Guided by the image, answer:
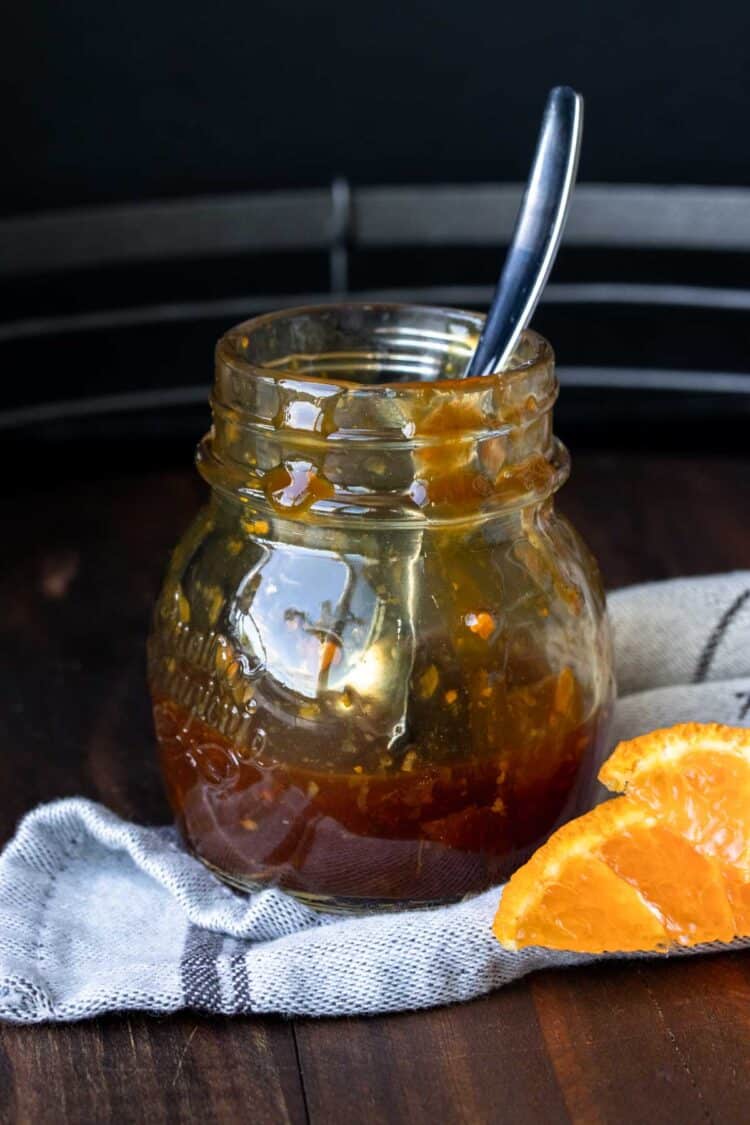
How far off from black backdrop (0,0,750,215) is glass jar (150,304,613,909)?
4.90ft

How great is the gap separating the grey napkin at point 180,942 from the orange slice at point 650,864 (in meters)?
0.03

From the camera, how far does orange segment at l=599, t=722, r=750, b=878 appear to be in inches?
26.0

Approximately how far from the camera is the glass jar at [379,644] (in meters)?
0.68

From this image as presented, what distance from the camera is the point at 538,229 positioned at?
75 cm

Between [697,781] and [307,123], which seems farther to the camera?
[307,123]

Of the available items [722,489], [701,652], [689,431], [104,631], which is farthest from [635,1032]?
[689,431]

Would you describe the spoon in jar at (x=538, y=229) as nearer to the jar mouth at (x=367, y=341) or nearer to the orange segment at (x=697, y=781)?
the jar mouth at (x=367, y=341)

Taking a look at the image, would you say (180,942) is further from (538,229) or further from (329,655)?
(538,229)

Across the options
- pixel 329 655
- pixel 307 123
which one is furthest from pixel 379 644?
pixel 307 123

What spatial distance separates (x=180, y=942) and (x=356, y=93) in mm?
1735

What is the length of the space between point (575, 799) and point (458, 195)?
1.18 metres

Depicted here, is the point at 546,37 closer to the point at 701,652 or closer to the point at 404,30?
the point at 404,30

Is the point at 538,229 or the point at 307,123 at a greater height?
the point at 538,229

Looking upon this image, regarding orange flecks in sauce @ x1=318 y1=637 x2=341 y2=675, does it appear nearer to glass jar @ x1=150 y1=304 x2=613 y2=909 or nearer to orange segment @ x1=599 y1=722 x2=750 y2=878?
glass jar @ x1=150 y1=304 x2=613 y2=909
